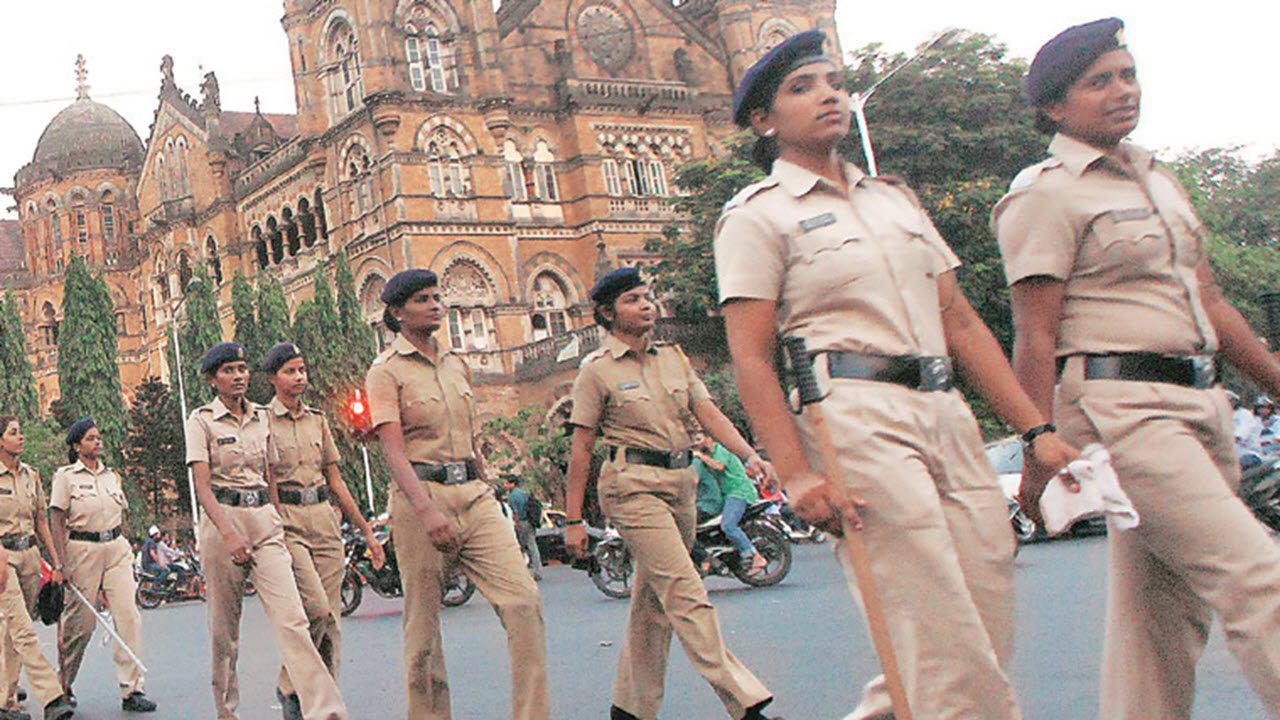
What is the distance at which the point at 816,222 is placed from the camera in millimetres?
3877

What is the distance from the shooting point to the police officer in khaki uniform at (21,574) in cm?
941

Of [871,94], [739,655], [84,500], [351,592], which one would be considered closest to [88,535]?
[84,500]

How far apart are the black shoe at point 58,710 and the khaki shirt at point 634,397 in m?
4.51

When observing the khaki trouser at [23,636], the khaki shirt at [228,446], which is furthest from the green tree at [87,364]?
the khaki shirt at [228,446]

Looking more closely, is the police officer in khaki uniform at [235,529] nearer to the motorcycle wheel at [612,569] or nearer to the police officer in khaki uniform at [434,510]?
the police officer in khaki uniform at [434,510]

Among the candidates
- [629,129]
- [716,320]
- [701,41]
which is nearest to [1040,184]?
[716,320]

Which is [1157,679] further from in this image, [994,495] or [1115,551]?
[994,495]

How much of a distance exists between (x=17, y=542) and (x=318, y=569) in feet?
10.0

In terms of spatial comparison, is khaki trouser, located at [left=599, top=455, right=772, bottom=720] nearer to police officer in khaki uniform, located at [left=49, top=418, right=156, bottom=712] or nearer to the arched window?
police officer in khaki uniform, located at [left=49, top=418, right=156, bottom=712]

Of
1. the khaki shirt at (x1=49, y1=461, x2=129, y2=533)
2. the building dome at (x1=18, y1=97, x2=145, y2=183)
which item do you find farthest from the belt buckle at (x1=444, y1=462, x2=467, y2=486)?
the building dome at (x1=18, y1=97, x2=145, y2=183)

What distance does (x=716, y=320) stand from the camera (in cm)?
3978

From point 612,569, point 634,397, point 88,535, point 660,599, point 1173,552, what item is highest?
point 634,397

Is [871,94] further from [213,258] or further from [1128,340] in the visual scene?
[1128,340]

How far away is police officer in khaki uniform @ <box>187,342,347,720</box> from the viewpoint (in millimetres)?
7348
